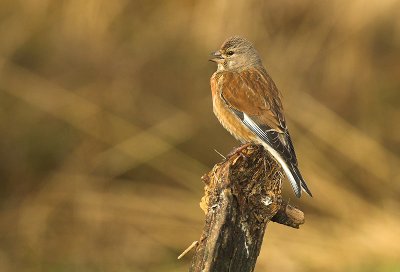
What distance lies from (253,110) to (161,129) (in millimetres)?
2667

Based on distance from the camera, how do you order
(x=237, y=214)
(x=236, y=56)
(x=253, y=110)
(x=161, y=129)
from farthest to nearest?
(x=161, y=129) → (x=236, y=56) → (x=253, y=110) → (x=237, y=214)

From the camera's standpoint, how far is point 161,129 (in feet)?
25.2

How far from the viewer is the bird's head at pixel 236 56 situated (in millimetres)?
5715

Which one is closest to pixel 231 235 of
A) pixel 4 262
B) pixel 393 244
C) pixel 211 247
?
pixel 211 247

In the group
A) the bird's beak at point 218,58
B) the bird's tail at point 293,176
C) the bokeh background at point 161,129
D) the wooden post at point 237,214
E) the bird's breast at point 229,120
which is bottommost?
the wooden post at point 237,214

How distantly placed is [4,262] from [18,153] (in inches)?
36.3

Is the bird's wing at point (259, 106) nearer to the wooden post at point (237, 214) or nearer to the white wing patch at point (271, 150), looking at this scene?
the white wing patch at point (271, 150)

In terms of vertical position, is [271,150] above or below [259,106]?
below

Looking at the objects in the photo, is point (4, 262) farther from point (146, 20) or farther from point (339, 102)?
point (339, 102)

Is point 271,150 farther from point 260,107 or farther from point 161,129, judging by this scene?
point 161,129

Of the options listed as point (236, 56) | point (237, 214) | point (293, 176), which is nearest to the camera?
point (237, 214)

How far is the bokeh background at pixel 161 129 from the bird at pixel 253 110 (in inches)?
80.0

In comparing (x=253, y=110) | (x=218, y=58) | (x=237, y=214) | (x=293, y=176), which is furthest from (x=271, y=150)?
(x=218, y=58)

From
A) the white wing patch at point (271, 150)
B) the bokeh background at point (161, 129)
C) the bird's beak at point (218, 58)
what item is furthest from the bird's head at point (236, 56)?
the bokeh background at point (161, 129)
